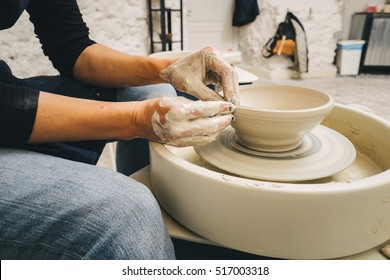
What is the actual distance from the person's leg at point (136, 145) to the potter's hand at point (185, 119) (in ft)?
1.04

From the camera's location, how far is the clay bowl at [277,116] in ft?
2.17

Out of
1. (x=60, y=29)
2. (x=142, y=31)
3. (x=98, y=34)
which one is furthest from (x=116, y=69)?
(x=142, y=31)

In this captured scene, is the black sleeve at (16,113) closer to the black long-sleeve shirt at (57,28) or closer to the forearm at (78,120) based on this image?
the forearm at (78,120)

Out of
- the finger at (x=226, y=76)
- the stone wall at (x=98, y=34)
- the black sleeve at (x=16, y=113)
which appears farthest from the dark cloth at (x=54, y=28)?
the stone wall at (x=98, y=34)

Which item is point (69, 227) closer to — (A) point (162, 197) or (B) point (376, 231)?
(A) point (162, 197)

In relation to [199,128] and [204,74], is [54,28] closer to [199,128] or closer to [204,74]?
[204,74]

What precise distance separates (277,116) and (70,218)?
0.45m

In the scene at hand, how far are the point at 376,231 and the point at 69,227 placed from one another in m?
0.55

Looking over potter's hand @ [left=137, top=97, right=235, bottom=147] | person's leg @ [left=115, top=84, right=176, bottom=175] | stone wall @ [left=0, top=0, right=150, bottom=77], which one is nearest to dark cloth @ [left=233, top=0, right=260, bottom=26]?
stone wall @ [left=0, top=0, right=150, bottom=77]

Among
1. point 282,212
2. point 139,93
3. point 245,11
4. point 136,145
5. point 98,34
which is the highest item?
point 245,11

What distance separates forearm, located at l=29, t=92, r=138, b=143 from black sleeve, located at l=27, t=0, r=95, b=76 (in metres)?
0.39

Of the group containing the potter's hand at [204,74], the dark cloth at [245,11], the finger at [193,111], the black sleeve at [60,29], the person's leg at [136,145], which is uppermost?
the dark cloth at [245,11]

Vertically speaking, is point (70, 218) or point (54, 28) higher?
point (54, 28)

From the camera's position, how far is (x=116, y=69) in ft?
3.02
